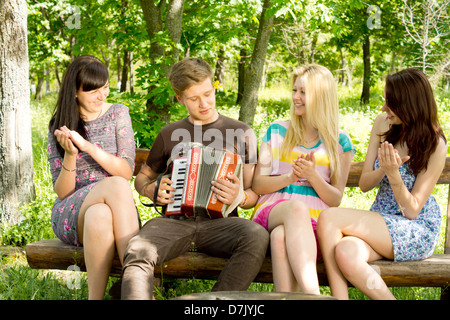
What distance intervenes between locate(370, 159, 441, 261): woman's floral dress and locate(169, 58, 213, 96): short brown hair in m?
1.31

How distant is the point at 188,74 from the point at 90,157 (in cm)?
83

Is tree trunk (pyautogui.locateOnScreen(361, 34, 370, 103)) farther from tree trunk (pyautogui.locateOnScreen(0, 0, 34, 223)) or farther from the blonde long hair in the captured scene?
the blonde long hair

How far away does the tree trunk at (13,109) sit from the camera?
4320 mm

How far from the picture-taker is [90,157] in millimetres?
3107

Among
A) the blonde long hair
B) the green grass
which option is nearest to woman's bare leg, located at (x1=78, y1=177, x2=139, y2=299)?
the green grass

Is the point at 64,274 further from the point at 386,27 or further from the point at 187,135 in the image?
the point at 386,27

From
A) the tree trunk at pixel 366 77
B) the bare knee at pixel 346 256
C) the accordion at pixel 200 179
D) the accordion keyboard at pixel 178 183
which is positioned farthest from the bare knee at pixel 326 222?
the tree trunk at pixel 366 77

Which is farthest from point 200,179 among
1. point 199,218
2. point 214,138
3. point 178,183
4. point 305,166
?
point 305,166

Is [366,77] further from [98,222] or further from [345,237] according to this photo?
[98,222]

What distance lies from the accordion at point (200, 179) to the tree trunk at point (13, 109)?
86.0 inches

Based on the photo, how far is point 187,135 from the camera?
311 centimetres
